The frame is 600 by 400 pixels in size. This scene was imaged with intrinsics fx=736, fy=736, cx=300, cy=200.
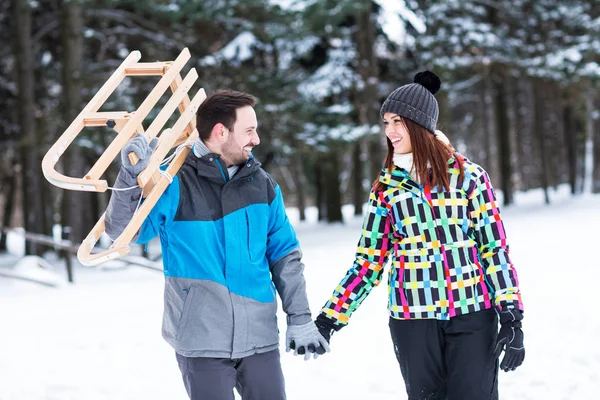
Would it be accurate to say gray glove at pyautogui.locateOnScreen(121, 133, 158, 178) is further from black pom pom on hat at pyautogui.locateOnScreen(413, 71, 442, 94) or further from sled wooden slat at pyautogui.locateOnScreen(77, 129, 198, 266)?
black pom pom on hat at pyautogui.locateOnScreen(413, 71, 442, 94)

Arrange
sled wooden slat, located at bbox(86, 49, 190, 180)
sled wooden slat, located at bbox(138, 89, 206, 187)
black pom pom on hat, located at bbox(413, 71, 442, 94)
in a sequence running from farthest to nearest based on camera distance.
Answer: black pom pom on hat, located at bbox(413, 71, 442, 94), sled wooden slat, located at bbox(138, 89, 206, 187), sled wooden slat, located at bbox(86, 49, 190, 180)

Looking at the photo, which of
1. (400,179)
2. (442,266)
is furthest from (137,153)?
(442,266)

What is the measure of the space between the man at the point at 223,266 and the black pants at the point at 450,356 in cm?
38

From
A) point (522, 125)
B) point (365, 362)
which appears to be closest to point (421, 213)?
point (365, 362)

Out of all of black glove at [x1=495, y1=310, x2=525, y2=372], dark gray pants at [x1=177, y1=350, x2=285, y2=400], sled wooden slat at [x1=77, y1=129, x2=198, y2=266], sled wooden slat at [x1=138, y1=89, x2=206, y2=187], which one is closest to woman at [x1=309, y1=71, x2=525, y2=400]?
black glove at [x1=495, y1=310, x2=525, y2=372]

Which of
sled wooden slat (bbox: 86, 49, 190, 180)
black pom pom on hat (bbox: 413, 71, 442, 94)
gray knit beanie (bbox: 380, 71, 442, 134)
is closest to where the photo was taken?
sled wooden slat (bbox: 86, 49, 190, 180)

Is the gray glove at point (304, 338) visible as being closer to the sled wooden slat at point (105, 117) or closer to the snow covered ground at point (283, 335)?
the sled wooden slat at point (105, 117)

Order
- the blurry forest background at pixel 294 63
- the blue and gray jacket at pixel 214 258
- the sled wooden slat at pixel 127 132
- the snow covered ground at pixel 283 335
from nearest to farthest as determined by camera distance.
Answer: the sled wooden slat at pixel 127 132 < the blue and gray jacket at pixel 214 258 < the snow covered ground at pixel 283 335 < the blurry forest background at pixel 294 63

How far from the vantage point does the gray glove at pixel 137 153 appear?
2738 millimetres

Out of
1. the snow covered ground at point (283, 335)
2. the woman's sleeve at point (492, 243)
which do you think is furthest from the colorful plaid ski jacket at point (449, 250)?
the snow covered ground at point (283, 335)

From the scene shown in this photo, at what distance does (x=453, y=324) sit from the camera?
316cm

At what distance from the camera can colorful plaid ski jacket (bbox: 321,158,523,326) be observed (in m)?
3.14

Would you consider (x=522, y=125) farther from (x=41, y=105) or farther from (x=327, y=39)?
(x=41, y=105)

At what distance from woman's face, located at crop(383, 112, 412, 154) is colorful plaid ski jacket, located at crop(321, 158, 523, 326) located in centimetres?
12
